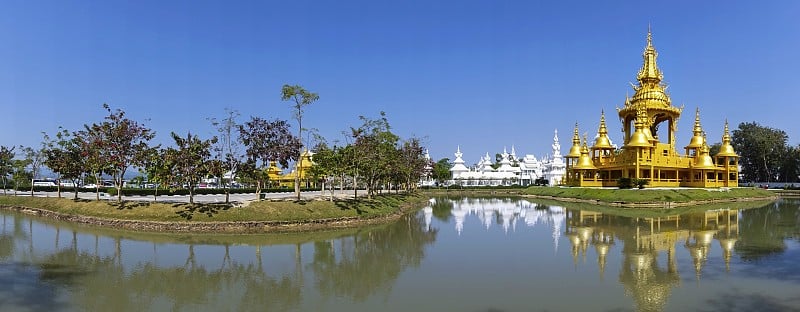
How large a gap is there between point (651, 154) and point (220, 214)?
44.0m

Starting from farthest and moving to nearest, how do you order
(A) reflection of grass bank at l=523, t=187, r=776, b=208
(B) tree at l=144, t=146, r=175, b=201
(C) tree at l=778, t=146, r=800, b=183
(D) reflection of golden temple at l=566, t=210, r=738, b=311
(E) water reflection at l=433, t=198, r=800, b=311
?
(C) tree at l=778, t=146, r=800, b=183 < (A) reflection of grass bank at l=523, t=187, r=776, b=208 < (B) tree at l=144, t=146, r=175, b=201 < (E) water reflection at l=433, t=198, r=800, b=311 < (D) reflection of golden temple at l=566, t=210, r=738, b=311

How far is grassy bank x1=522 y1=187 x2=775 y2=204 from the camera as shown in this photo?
43938 millimetres

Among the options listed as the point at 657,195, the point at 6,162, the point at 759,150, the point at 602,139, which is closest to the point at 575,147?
the point at 602,139

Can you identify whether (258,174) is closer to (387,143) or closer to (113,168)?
(113,168)

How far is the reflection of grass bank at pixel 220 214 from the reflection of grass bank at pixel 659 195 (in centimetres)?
2542

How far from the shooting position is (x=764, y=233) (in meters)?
23.5

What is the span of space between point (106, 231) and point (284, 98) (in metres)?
12.5

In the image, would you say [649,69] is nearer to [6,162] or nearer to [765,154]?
[765,154]

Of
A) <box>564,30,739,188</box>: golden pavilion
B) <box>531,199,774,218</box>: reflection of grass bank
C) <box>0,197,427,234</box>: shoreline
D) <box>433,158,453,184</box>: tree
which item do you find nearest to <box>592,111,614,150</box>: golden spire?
<box>564,30,739,188</box>: golden pavilion

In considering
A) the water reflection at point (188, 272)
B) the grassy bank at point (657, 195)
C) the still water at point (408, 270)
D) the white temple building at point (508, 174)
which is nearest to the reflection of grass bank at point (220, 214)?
the still water at point (408, 270)

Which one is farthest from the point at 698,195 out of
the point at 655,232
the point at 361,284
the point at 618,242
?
the point at 361,284

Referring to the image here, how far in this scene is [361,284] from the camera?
13734 mm

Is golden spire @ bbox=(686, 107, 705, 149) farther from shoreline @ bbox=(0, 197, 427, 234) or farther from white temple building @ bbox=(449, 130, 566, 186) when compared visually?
shoreline @ bbox=(0, 197, 427, 234)

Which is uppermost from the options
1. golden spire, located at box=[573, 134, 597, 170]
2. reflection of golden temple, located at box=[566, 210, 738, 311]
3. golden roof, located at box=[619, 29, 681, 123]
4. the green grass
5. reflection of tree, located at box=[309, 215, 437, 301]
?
golden roof, located at box=[619, 29, 681, 123]
